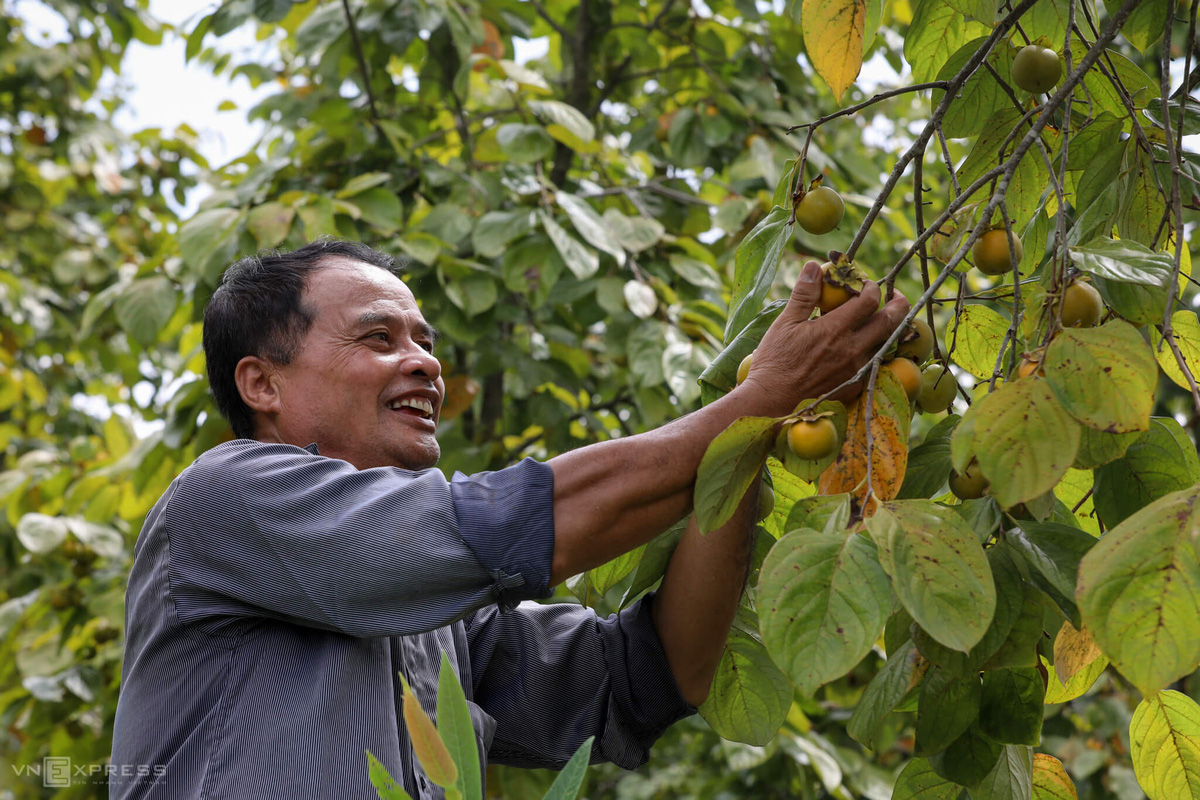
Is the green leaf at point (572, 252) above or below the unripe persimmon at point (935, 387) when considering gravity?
below

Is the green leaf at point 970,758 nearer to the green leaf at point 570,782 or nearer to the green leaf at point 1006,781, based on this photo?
the green leaf at point 1006,781

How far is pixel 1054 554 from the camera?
3.03 ft

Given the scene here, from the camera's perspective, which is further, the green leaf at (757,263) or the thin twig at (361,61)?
the thin twig at (361,61)

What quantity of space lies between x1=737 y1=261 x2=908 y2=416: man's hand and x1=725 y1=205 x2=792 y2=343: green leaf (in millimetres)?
38

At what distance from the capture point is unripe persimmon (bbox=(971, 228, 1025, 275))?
3.51 ft

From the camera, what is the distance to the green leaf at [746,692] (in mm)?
1293

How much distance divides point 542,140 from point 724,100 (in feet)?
2.10

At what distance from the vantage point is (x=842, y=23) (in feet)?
3.70

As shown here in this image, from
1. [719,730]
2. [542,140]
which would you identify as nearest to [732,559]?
[719,730]

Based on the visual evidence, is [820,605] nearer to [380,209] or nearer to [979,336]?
[979,336]

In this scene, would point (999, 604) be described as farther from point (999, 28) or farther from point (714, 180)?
point (714, 180)

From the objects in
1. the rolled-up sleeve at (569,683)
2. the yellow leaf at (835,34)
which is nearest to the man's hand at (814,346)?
the yellow leaf at (835,34)

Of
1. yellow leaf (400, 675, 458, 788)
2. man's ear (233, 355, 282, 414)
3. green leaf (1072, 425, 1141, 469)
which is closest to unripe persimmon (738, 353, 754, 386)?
green leaf (1072, 425, 1141, 469)

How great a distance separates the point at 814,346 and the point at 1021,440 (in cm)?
31
